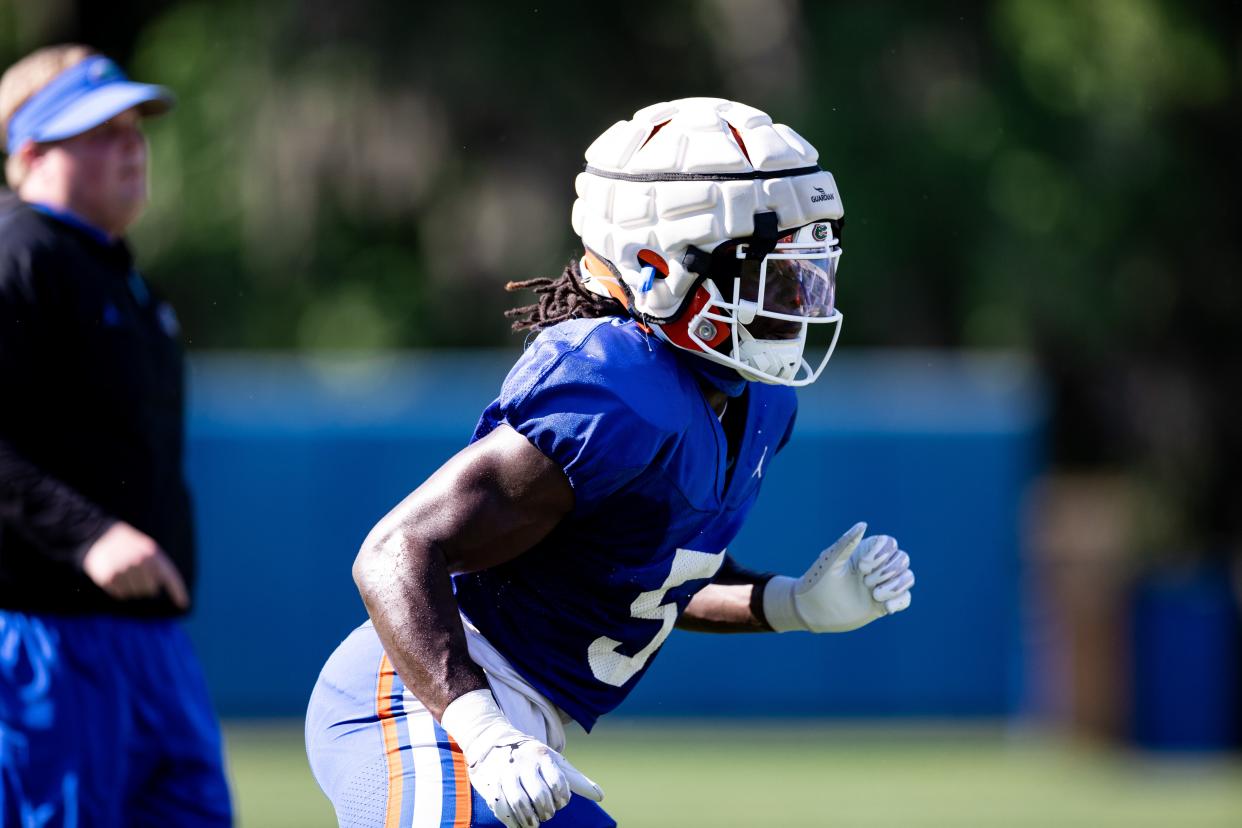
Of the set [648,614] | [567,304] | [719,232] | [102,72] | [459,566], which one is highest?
[102,72]

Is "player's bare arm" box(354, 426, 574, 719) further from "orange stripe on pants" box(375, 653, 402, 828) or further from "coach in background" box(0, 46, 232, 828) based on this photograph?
"coach in background" box(0, 46, 232, 828)

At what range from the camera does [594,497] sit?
8.93ft

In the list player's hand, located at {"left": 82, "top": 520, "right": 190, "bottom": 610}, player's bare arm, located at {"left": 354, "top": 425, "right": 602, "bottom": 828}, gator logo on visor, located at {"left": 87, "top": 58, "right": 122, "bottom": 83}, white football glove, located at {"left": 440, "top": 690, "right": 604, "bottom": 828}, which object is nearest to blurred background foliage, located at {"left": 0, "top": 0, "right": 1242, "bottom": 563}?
gator logo on visor, located at {"left": 87, "top": 58, "right": 122, "bottom": 83}

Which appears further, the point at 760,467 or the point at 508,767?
the point at 760,467

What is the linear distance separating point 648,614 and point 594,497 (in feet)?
1.08

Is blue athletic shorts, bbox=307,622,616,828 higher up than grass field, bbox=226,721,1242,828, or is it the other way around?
blue athletic shorts, bbox=307,622,616,828

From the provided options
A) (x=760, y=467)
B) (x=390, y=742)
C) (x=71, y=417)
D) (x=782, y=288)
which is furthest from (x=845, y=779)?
(x=390, y=742)

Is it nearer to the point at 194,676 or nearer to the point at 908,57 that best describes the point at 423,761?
the point at 194,676

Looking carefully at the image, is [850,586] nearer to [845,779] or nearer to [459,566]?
[459,566]

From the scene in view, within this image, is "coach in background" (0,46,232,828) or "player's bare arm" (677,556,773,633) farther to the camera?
"coach in background" (0,46,232,828)

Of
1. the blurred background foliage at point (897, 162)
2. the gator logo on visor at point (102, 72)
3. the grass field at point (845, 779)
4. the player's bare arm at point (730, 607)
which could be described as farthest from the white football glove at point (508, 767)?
the blurred background foliage at point (897, 162)

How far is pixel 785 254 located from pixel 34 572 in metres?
1.83

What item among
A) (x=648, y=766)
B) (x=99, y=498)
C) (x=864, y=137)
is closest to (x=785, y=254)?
(x=99, y=498)

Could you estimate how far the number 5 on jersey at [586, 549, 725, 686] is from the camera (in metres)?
2.93
